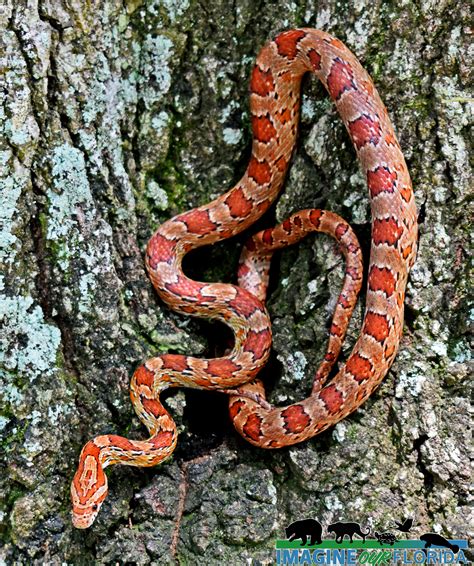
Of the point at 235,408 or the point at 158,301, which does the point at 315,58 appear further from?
the point at 235,408

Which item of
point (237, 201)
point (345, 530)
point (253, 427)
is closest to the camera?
point (345, 530)

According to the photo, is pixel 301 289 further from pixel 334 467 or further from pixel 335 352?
pixel 334 467

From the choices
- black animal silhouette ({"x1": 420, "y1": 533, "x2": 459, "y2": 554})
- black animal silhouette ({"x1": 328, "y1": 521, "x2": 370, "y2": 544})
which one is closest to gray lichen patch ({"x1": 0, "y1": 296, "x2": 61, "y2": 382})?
black animal silhouette ({"x1": 328, "y1": 521, "x2": 370, "y2": 544})

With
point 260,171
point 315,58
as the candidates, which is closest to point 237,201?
point 260,171

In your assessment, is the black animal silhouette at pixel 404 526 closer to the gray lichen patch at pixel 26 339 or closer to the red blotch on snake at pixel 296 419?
the red blotch on snake at pixel 296 419

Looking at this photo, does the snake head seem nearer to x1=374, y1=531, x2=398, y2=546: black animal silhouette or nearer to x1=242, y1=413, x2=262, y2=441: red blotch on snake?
x1=242, y1=413, x2=262, y2=441: red blotch on snake

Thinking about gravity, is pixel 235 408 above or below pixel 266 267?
below

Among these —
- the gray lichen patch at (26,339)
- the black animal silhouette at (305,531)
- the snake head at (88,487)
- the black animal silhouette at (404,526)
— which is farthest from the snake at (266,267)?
the black animal silhouette at (404,526)

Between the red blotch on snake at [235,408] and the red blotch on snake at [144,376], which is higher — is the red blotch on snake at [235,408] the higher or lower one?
the lower one
